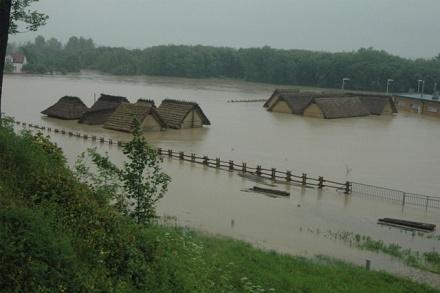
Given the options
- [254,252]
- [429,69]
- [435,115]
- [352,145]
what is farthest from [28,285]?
[429,69]

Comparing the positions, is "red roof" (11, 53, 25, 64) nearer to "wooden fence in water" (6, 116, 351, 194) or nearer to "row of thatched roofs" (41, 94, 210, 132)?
"row of thatched roofs" (41, 94, 210, 132)

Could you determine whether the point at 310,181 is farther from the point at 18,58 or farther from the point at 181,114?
the point at 18,58

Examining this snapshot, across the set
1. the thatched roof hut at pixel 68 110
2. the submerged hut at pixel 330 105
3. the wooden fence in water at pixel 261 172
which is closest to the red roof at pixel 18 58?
the submerged hut at pixel 330 105

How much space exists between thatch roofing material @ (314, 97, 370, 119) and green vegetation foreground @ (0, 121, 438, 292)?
3486cm

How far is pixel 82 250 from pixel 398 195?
15500mm

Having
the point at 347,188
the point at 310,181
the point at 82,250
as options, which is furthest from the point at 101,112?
the point at 82,250

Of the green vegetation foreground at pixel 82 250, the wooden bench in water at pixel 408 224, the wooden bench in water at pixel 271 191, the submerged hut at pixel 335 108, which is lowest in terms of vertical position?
the wooden bench in water at pixel 408 224

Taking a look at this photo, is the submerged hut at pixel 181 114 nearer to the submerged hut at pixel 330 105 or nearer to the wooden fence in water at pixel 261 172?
the wooden fence in water at pixel 261 172

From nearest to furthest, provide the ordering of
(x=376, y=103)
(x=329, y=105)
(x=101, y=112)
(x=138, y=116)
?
(x=138, y=116) < (x=101, y=112) < (x=329, y=105) < (x=376, y=103)

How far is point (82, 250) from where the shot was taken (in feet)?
18.0

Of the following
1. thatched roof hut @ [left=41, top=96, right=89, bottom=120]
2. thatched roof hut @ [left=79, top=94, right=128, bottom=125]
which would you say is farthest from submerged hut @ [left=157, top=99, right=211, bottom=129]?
thatched roof hut @ [left=41, top=96, right=89, bottom=120]

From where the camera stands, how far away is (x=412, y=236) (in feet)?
48.1

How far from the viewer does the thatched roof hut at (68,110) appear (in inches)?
1358

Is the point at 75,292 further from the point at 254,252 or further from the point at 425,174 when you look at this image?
the point at 425,174
